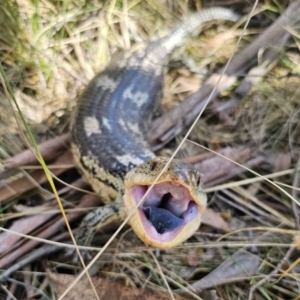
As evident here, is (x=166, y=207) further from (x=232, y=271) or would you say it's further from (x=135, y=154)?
(x=135, y=154)

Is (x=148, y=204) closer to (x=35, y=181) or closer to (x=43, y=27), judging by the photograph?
(x=35, y=181)

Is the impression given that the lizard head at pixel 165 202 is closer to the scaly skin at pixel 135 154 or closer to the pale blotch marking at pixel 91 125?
the scaly skin at pixel 135 154

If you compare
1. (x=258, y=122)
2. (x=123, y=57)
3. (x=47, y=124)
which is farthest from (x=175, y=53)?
(x=47, y=124)

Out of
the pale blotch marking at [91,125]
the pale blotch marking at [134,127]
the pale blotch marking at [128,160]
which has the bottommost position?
the pale blotch marking at [134,127]

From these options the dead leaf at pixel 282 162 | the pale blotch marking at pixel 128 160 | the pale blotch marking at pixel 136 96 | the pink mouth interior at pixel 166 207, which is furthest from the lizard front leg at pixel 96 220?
the dead leaf at pixel 282 162

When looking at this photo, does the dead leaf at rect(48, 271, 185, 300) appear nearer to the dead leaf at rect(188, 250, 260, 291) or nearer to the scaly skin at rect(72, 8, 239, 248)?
the dead leaf at rect(188, 250, 260, 291)

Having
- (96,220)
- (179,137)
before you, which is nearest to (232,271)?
(96,220)

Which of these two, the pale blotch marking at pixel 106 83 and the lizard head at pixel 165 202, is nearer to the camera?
the lizard head at pixel 165 202
